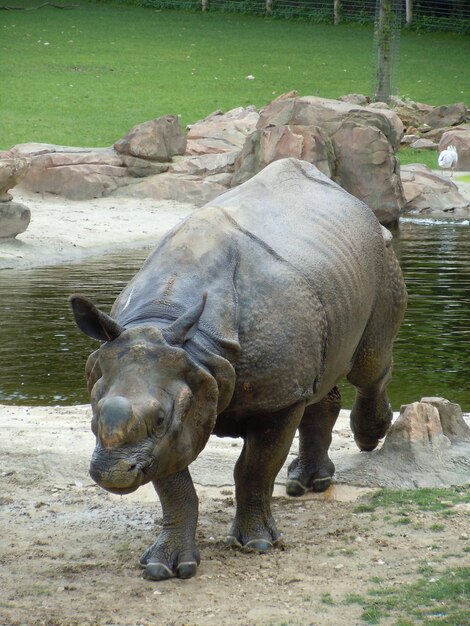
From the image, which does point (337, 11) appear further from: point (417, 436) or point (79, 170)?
point (417, 436)

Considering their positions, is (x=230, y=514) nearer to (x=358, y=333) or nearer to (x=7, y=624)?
(x=358, y=333)

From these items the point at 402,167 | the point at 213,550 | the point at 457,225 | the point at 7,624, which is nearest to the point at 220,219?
the point at 213,550

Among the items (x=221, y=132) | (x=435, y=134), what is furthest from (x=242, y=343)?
(x=435, y=134)

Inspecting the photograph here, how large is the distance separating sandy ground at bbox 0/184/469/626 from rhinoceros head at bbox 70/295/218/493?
56 cm

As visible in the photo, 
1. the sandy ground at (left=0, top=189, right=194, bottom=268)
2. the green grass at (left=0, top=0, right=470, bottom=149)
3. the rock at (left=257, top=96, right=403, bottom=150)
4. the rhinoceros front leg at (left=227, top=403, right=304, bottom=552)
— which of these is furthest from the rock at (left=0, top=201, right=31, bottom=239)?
the rhinoceros front leg at (left=227, top=403, right=304, bottom=552)

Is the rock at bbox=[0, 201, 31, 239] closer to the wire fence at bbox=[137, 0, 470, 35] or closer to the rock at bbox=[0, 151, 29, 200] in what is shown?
the rock at bbox=[0, 151, 29, 200]

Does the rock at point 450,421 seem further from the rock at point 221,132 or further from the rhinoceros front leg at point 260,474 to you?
the rock at point 221,132

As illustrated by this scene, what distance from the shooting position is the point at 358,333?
245 inches

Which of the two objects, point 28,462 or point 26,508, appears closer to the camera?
point 26,508

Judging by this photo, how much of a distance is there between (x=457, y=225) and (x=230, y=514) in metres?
14.4

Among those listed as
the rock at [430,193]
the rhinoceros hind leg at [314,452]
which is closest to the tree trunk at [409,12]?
the rock at [430,193]

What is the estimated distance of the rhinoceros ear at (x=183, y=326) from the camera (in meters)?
4.79

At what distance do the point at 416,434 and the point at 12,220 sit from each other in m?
Answer: 10.8

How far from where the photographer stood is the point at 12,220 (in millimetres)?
Answer: 16656
